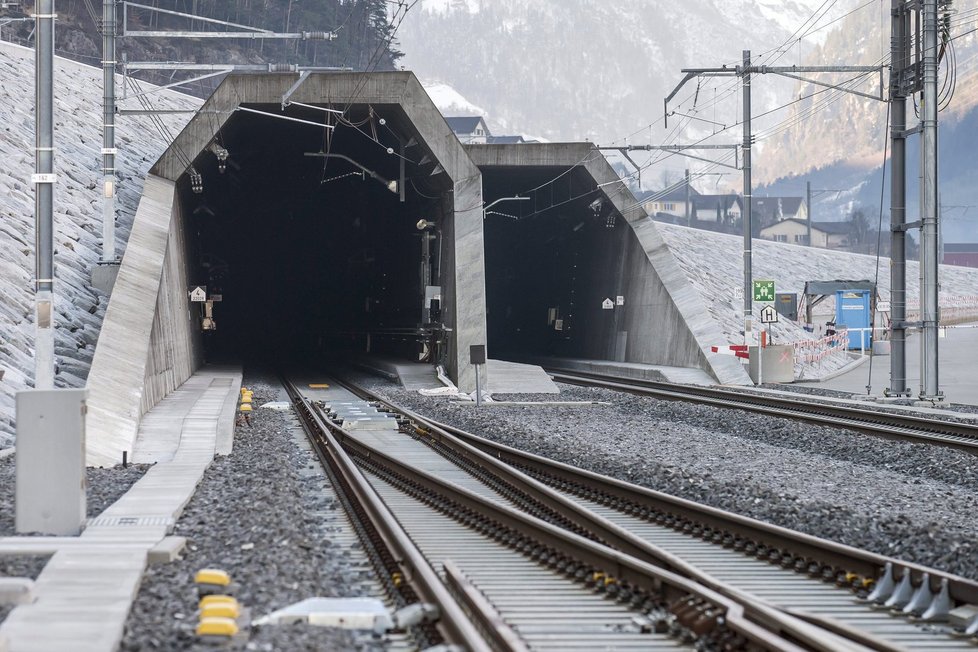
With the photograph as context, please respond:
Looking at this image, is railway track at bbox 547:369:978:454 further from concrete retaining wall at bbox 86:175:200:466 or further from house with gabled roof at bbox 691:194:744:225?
house with gabled roof at bbox 691:194:744:225

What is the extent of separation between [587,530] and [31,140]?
3568cm

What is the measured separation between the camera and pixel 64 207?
1471 inches

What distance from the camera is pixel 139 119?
5569 cm

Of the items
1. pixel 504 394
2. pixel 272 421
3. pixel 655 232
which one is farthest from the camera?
pixel 655 232

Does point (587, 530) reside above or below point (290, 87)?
below

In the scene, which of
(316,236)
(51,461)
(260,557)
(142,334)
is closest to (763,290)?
(142,334)

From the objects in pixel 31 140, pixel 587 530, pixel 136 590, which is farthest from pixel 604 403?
pixel 31 140

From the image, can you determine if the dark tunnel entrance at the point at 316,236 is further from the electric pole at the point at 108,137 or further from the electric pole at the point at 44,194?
the electric pole at the point at 44,194

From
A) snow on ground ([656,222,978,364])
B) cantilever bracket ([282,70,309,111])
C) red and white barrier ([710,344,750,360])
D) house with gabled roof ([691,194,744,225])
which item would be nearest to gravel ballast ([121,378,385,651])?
cantilever bracket ([282,70,309,111])

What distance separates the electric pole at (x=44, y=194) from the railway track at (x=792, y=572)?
19.9 feet

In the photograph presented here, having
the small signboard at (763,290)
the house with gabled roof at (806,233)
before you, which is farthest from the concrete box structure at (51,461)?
the house with gabled roof at (806,233)

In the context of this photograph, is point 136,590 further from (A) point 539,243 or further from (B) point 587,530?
(A) point 539,243

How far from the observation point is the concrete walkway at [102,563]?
658cm

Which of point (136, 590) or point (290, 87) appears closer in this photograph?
point (136, 590)
